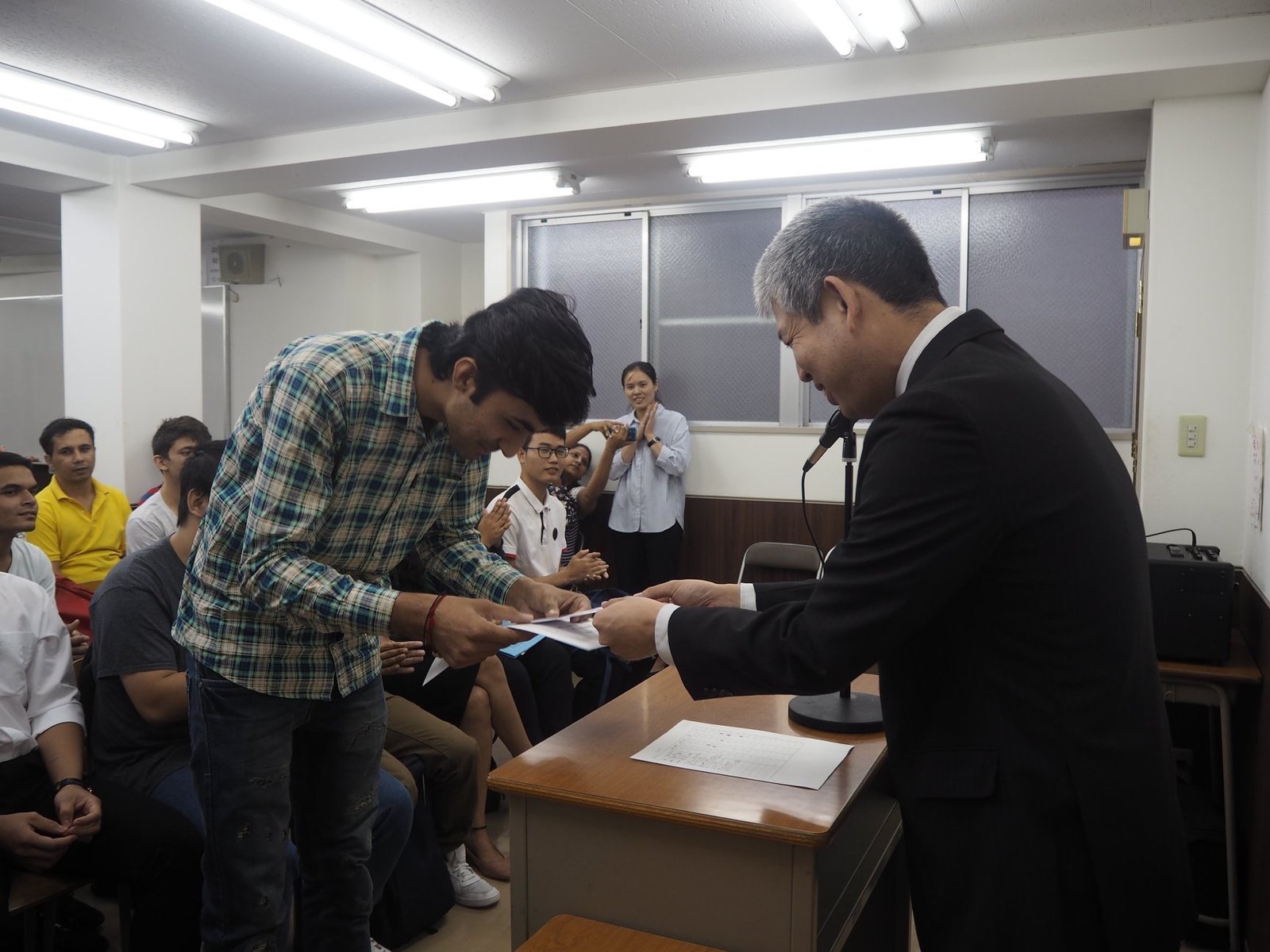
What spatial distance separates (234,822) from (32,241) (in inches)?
315

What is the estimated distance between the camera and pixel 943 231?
5355mm

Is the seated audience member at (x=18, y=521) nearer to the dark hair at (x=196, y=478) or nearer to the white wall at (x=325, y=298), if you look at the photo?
the dark hair at (x=196, y=478)

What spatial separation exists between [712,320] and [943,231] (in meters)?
1.40

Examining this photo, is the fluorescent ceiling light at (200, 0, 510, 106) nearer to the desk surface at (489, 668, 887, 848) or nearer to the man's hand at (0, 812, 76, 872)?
the man's hand at (0, 812, 76, 872)

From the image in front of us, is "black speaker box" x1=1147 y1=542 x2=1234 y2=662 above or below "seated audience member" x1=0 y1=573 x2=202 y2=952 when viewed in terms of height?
above

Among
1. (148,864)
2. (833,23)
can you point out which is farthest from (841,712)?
(833,23)

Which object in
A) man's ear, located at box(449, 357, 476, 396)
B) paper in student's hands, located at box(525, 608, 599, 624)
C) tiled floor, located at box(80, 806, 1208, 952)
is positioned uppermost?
man's ear, located at box(449, 357, 476, 396)

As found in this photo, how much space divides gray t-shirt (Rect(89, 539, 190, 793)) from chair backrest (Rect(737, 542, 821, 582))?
304 cm

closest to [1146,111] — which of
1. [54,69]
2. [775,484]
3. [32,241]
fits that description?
[775,484]

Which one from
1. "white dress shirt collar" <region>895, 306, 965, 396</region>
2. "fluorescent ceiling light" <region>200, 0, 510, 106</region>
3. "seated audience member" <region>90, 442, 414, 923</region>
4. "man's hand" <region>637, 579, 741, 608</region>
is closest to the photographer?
"white dress shirt collar" <region>895, 306, 965, 396</region>

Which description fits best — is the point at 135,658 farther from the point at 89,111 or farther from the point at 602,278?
the point at 602,278

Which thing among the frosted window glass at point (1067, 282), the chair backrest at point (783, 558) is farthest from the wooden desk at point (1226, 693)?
the frosted window glass at point (1067, 282)

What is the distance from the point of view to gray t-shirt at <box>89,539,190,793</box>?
2.20 meters

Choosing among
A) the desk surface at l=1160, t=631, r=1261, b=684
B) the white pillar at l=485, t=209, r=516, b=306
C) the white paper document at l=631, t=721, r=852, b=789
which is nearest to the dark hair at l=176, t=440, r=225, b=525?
the white paper document at l=631, t=721, r=852, b=789
